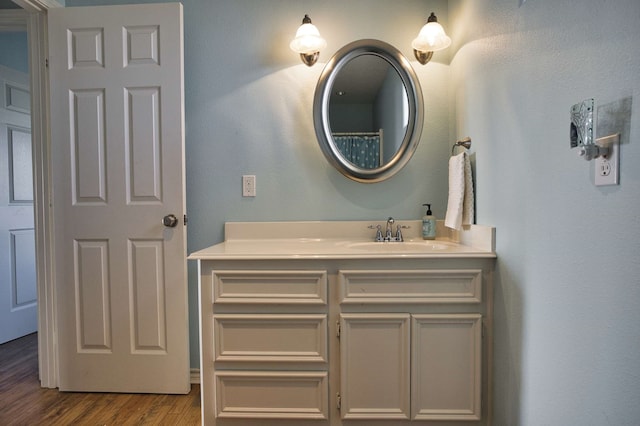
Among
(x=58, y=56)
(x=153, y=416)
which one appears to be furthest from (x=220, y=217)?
(x=58, y=56)

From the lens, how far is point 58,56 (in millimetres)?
1835

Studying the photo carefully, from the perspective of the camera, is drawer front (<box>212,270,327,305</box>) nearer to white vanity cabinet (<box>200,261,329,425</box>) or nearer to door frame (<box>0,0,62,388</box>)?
white vanity cabinet (<box>200,261,329,425</box>)

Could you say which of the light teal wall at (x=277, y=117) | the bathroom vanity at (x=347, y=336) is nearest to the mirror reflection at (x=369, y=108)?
the light teal wall at (x=277, y=117)

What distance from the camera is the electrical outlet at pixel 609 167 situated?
780 mm

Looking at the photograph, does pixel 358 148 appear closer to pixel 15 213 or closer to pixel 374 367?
pixel 374 367

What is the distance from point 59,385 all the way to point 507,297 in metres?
2.23

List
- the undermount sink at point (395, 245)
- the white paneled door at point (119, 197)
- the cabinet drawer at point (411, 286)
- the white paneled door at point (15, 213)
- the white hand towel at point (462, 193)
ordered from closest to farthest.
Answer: the cabinet drawer at point (411, 286) < the white hand towel at point (462, 193) < the undermount sink at point (395, 245) < the white paneled door at point (119, 197) < the white paneled door at point (15, 213)

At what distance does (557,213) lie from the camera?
1.00 m

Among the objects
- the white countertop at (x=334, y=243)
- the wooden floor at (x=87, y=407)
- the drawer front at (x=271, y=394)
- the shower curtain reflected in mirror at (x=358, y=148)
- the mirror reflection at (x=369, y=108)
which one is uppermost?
the mirror reflection at (x=369, y=108)

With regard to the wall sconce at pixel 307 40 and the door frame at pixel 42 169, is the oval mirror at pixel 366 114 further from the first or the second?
the door frame at pixel 42 169

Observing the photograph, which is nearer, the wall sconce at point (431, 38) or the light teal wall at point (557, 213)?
the light teal wall at point (557, 213)

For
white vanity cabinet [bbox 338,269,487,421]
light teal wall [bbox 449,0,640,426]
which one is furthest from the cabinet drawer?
light teal wall [bbox 449,0,640,426]

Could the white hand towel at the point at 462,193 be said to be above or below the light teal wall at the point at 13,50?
below

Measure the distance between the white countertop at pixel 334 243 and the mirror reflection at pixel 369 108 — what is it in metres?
0.38
